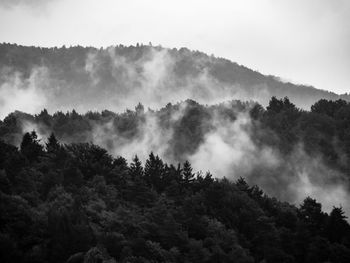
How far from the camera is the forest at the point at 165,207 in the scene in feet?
146

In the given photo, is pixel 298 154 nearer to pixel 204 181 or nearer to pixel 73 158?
pixel 204 181

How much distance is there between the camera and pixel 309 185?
332 feet

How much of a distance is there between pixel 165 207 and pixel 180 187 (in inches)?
548

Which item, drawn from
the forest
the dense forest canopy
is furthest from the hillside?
the dense forest canopy

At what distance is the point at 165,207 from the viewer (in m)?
57.7

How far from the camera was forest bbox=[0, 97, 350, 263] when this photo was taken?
146 feet

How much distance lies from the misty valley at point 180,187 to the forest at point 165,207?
0.48 feet

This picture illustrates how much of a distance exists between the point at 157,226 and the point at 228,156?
2393 inches

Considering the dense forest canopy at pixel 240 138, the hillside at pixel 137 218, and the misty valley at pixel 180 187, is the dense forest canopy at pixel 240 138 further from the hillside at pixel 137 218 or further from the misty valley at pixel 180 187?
the hillside at pixel 137 218

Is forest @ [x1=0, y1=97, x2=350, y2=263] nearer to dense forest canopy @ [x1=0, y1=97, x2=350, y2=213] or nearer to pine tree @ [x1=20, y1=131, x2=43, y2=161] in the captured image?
pine tree @ [x1=20, y1=131, x2=43, y2=161]

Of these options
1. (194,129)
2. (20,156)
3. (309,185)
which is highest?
(194,129)

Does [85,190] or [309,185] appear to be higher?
[309,185]

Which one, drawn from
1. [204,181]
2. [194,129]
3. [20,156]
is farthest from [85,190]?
[194,129]

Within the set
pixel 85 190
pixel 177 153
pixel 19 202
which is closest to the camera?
pixel 19 202
